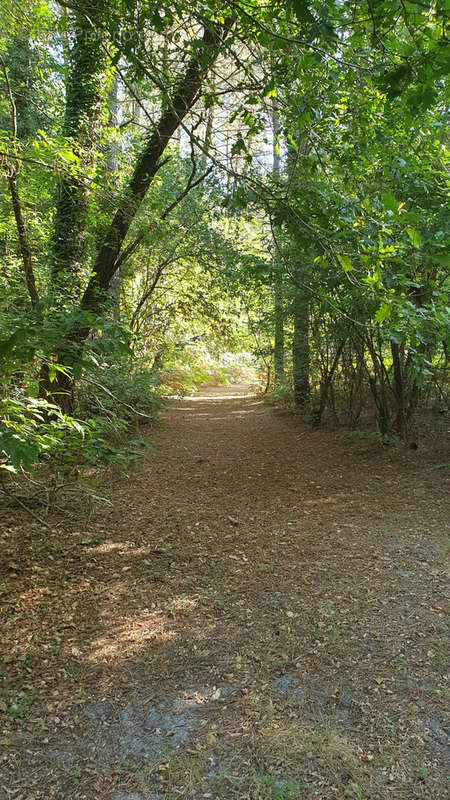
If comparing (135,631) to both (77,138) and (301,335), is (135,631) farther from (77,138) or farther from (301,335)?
(301,335)

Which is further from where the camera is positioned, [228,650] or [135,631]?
[135,631]

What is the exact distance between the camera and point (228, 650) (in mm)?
2793

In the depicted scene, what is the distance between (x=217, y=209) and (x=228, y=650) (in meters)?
9.01

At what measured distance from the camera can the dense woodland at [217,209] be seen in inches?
95.1

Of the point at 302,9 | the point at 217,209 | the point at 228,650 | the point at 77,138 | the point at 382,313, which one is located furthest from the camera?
the point at 217,209

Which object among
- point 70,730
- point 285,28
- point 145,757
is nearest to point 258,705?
point 145,757

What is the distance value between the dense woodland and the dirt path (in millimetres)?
1117

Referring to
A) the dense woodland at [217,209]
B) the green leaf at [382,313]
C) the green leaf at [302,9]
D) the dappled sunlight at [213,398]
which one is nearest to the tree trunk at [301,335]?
the dense woodland at [217,209]

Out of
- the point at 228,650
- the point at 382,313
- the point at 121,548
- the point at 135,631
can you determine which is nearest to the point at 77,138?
the point at 121,548

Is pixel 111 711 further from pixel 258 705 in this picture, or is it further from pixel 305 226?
pixel 305 226

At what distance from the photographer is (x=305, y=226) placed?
2713mm

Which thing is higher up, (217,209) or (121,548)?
(217,209)

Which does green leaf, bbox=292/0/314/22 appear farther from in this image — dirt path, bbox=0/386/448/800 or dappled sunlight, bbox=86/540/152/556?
dappled sunlight, bbox=86/540/152/556

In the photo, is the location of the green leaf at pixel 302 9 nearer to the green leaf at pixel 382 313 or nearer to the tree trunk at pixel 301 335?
the green leaf at pixel 382 313
